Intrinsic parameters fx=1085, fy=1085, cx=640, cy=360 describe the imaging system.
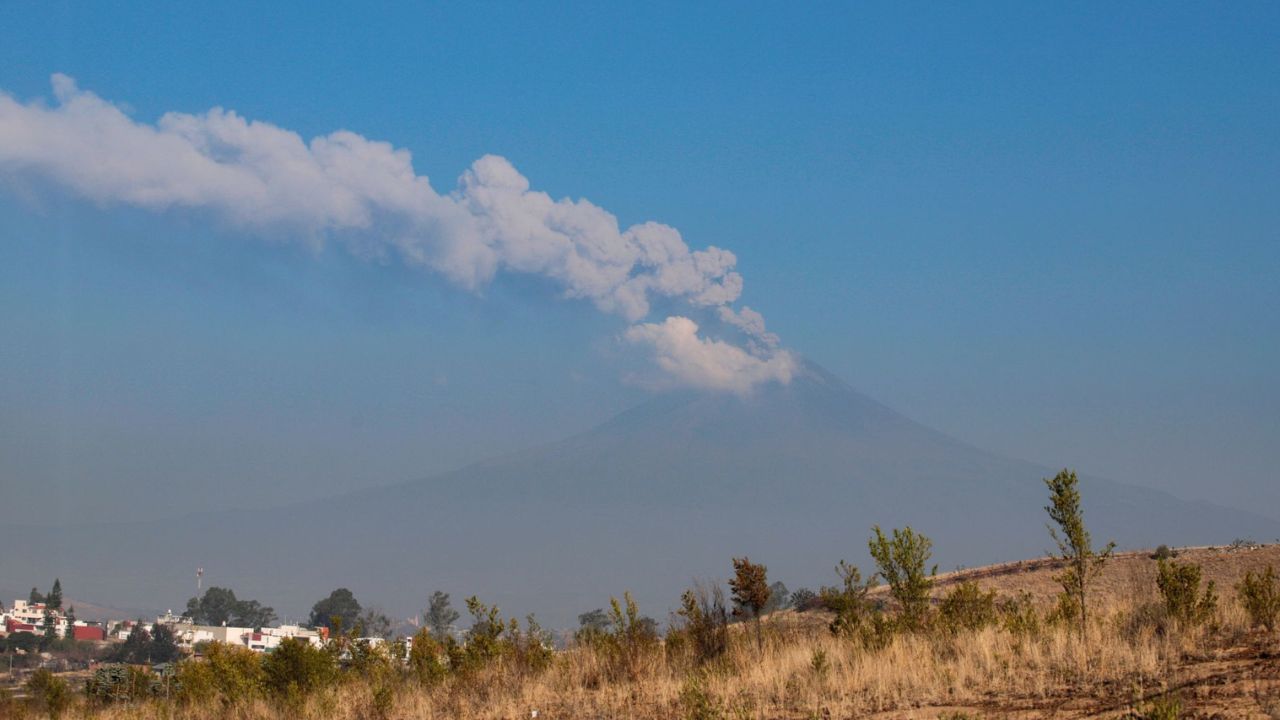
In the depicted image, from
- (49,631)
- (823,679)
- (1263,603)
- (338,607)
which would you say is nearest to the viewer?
(823,679)

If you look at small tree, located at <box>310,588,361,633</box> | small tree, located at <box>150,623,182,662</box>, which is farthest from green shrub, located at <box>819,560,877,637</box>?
small tree, located at <box>310,588,361,633</box>

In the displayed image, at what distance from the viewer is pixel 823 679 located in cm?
1593

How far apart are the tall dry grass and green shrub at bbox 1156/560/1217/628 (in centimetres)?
27

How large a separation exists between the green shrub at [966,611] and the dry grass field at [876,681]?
0.37 metres

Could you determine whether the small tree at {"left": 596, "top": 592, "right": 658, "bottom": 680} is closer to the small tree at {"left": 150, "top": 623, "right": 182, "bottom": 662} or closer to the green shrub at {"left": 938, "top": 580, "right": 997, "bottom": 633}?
the green shrub at {"left": 938, "top": 580, "right": 997, "bottom": 633}

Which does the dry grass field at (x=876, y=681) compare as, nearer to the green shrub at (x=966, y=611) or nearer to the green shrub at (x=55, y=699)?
the green shrub at (x=966, y=611)

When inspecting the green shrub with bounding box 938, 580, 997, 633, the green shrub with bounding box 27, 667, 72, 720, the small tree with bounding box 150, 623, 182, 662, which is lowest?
the small tree with bounding box 150, 623, 182, 662


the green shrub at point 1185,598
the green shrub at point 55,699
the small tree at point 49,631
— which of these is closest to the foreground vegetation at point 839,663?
the green shrub at point 1185,598

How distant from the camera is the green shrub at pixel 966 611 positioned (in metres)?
19.3

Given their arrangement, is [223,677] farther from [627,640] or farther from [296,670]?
[627,640]

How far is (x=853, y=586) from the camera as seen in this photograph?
2178 cm

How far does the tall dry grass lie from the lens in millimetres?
13977

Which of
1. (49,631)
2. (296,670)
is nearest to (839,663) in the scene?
(296,670)

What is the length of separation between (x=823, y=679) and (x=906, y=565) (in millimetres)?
5243
